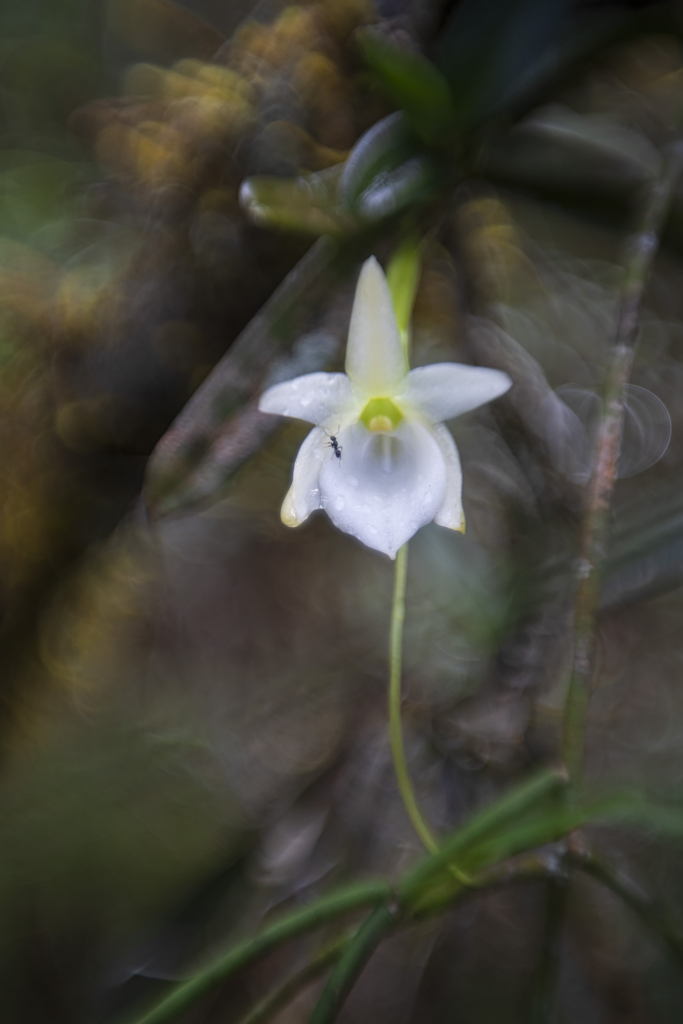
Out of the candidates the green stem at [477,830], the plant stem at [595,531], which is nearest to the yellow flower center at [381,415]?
the plant stem at [595,531]

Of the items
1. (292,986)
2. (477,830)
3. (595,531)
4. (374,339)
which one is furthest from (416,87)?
(292,986)

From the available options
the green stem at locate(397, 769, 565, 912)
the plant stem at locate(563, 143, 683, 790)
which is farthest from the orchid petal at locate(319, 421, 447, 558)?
the green stem at locate(397, 769, 565, 912)

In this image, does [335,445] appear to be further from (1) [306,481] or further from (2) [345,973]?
(2) [345,973]

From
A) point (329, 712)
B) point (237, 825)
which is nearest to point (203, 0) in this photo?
point (329, 712)

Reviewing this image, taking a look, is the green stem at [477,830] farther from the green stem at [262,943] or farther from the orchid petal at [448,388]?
the orchid petal at [448,388]

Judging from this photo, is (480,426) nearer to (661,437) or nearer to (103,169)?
(661,437)
